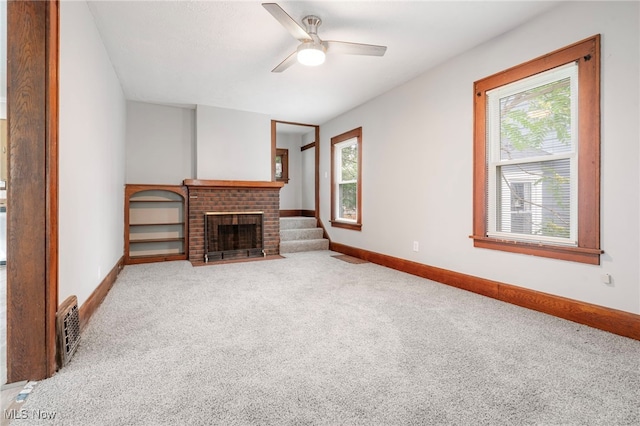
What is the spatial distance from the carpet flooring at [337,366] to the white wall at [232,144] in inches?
112

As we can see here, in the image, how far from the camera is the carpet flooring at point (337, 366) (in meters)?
1.32

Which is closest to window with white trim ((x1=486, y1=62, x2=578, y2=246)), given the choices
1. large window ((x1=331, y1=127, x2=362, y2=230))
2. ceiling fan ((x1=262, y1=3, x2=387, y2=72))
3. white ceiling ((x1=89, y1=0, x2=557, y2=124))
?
white ceiling ((x1=89, y1=0, x2=557, y2=124))

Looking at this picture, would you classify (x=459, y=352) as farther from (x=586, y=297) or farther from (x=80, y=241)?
(x=80, y=241)

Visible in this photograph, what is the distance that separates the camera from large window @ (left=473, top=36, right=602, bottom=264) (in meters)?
2.31

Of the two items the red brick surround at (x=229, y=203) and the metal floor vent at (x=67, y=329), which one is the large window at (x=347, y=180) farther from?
the metal floor vent at (x=67, y=329)

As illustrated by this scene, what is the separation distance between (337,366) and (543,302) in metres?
1.98

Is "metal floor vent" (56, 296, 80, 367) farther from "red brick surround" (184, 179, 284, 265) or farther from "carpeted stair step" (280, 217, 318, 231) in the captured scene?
"carpeted stair step" (280, 217, 318, 231)

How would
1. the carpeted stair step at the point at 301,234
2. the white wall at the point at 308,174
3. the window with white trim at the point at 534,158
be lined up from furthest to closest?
the white wall at the point at 308,174 → the carpeted stair step at the point at 301,234 → the window with white trim at the point at 534,158

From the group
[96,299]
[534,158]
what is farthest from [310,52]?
[96,299]

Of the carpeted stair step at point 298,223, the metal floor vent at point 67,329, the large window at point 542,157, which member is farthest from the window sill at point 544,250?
the carpeted stair step at point 298,223

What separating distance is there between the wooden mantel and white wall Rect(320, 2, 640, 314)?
1582mm

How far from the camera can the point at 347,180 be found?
5672mm

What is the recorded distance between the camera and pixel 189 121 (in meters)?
5.37

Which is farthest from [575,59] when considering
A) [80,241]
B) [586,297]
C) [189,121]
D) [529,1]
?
[189,121]
